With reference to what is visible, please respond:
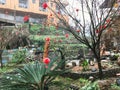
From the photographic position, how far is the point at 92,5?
27.5 feet

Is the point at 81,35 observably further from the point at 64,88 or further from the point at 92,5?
the point at 64,88

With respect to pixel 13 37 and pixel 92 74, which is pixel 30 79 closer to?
pixel 92 74

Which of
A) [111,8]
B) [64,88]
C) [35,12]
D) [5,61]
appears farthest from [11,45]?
[35,12]

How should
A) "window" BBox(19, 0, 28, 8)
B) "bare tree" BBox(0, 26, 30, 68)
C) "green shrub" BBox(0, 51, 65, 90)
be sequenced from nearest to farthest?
1. "green shrub" BBox(0, 51, 65, 90)
2. "bare tree" BBox(0, 26, 30, 68)
3. "window" BBox(19, 0, 28, 8)

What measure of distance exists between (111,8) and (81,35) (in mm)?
1207

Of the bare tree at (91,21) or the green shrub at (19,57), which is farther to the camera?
the green shrub at (19,57)

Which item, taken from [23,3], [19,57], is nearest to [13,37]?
[19,57]

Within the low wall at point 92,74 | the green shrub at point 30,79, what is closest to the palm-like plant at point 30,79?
the green shrub at point 30,79

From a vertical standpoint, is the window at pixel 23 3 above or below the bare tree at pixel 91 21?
above

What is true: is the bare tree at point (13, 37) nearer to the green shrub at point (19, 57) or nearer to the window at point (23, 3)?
the green shrub at point (19, 57)

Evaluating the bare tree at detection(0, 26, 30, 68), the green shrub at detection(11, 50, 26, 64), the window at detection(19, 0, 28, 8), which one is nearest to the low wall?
the green shrub at detection(11, 50, 26, 64)

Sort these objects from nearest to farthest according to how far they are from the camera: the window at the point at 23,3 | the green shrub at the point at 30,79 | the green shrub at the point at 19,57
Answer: the green shrub at the point at 30,79
the green shrub at the point at 19,57
the window at the point at 23,3

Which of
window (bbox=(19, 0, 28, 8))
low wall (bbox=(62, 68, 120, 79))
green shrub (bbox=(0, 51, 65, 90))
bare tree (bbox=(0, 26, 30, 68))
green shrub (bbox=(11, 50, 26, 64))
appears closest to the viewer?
green shrub (bbox=(0, 51, 65, 90))

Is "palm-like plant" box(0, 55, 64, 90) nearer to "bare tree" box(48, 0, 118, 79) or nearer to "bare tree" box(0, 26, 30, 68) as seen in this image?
"bare tree" box(48, 0, 118, 79)
